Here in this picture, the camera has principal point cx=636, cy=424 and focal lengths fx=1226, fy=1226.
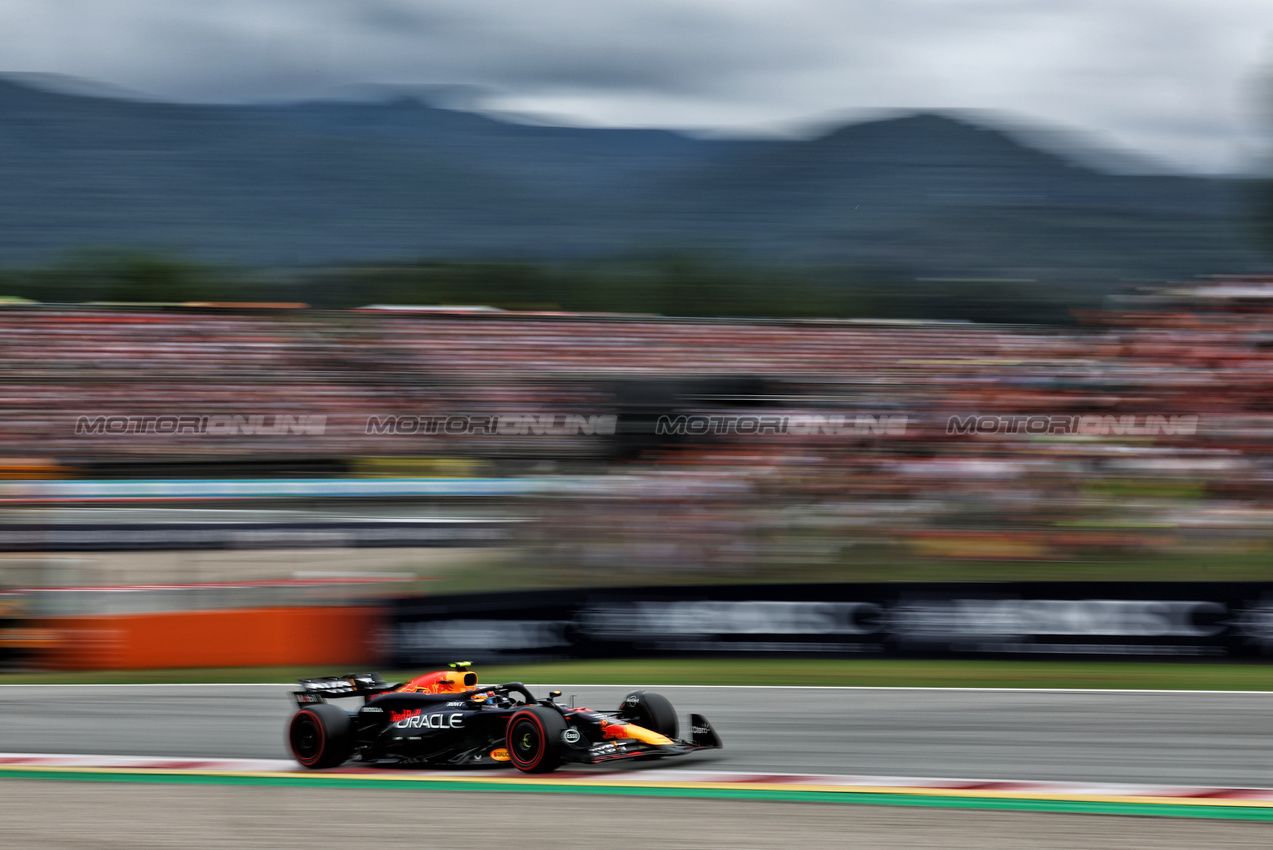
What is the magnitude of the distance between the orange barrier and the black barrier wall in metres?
0.55

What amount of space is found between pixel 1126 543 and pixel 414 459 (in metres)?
9.77

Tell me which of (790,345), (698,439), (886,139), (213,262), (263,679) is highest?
(886,139)

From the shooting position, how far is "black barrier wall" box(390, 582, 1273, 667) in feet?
29.5

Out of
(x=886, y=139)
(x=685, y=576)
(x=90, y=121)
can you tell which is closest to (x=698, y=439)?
(x=685, y=576)

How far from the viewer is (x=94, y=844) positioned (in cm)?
471

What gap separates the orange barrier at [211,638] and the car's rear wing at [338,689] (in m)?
3.97

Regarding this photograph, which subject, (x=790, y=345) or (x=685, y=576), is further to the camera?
(x=790, y=345)

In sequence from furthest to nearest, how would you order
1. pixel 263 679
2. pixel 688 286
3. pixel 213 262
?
Result: pixel 213 262
pixel 688 286
pixel 263 679

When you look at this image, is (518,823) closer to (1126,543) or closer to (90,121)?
(1126,543)

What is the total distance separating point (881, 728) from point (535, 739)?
7.90 ft

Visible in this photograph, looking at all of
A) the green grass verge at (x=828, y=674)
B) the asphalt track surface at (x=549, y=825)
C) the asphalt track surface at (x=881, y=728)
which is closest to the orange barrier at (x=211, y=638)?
the green grass verge at (x=828, y=674)

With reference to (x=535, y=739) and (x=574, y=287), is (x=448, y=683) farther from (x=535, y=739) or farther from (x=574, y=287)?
(x=574, y=287)

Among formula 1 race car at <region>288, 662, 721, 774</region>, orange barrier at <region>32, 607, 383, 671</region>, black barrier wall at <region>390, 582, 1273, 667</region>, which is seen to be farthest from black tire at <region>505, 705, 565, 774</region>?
orange barrier at <region>32, 607, 383, 671</region>

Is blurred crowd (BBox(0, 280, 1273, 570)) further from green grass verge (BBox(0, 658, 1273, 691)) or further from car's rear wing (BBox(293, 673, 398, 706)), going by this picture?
car's rear wing (BBox(293, 673, 398, 706))
